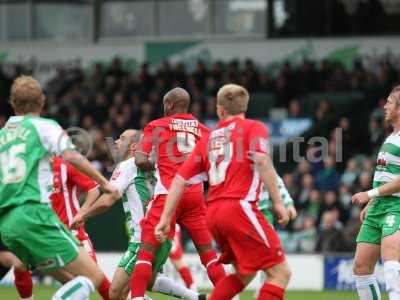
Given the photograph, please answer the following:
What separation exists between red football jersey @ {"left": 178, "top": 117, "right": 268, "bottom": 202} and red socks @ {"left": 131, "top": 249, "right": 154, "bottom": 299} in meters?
1.58

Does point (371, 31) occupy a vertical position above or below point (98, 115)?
above

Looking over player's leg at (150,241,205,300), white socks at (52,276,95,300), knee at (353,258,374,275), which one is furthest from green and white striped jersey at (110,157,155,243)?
white socks at (52,276,95,300)

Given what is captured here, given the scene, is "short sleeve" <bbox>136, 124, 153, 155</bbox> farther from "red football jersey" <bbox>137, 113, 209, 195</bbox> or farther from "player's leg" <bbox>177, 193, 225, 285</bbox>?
"player's leg" <bbox>177, 193, 225, 285</bbox>

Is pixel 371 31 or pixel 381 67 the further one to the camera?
pixel 371 31

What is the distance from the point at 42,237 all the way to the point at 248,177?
1660mm

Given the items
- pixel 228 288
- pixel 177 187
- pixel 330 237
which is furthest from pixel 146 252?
pixel 330 237

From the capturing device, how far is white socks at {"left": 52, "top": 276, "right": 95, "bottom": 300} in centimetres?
816

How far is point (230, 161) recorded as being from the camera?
868 cm

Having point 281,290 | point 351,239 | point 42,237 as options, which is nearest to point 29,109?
point 42,237

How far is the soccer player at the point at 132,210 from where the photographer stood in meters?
10.2

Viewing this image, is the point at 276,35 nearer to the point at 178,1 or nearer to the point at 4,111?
the point at 178,1

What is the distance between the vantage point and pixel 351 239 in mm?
17359

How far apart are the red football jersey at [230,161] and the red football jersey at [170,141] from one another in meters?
1.58

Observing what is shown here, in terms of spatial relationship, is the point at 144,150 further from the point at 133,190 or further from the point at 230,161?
the point at 230,161
